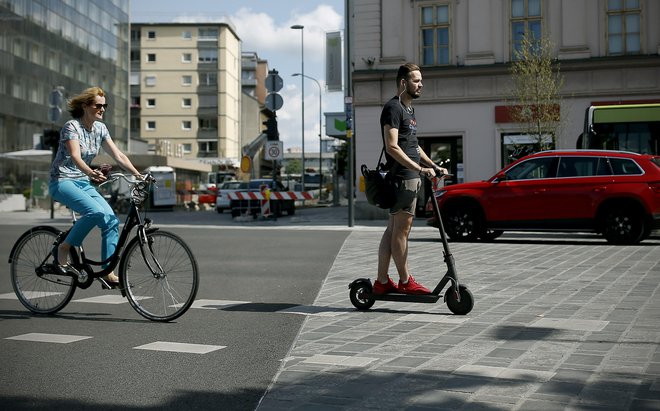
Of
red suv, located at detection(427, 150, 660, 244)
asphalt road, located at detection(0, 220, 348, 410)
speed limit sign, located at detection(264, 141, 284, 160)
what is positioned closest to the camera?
asphalt road, located at detection(0, 220, 348, 410)

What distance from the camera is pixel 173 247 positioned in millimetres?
7059

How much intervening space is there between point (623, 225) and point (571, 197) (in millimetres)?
1029

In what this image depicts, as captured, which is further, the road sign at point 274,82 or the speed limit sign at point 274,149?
the speed limit sign at point 274,149

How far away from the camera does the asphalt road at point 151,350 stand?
4629mm

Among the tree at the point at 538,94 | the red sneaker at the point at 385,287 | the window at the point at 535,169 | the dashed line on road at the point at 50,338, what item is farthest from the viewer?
the tree at the point at 538,94

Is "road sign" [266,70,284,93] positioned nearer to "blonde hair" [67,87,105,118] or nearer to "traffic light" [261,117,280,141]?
"traffic light" [261,117,280,141]

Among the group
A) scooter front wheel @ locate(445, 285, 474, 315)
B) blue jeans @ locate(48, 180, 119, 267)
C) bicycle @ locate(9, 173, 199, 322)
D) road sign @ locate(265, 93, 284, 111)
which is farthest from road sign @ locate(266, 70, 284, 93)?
scooter front wheel @ locate(445, 285, 474, 315)

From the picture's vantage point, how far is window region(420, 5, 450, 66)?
30.4m

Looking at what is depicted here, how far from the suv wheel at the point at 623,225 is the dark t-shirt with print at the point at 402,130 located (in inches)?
388

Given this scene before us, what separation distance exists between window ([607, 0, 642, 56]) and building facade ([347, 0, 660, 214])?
3cm

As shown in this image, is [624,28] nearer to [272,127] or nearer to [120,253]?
[272,127]

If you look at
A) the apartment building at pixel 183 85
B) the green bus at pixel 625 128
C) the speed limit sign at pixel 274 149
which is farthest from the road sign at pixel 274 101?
the apartment building at pixel 183 85

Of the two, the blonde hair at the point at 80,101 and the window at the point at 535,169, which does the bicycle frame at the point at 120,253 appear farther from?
the window at the point at 535,169

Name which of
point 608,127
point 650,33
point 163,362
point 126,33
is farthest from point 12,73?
point 163,362
